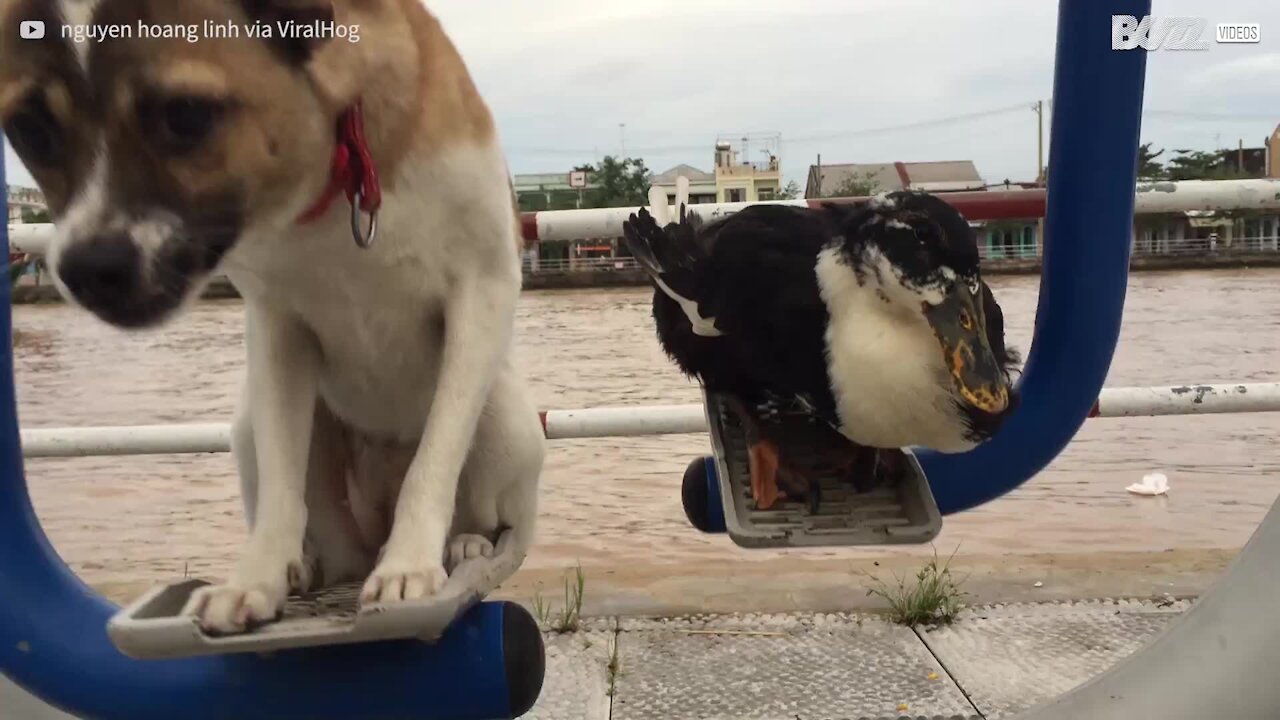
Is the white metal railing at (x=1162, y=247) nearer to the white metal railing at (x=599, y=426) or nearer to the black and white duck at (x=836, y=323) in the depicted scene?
the black and white duck at (x=836, y=323)

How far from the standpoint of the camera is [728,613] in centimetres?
190

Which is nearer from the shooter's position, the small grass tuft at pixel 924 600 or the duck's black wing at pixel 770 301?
the duck's black wing at pixel 770 301

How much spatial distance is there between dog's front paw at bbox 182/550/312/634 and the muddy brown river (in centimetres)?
63

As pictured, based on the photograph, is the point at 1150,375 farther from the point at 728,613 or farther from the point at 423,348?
the point at 423,348

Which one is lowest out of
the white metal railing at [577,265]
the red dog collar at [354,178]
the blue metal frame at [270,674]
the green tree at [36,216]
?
the blue metal frame at [270,674]

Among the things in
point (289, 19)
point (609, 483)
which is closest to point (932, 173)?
point (289, 19)

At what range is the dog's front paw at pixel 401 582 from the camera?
580mm

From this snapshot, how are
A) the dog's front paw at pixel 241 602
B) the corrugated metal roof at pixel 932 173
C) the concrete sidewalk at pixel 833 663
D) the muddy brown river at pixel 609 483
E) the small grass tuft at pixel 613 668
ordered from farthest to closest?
the muddy brown river at pixel 609 483
the small grass tuft at pixel 613 668
the concrete sidewalk at pixel 833 663
the corrugated metal roof at pixel 932 173
the dog's front paw at pixel 241 602

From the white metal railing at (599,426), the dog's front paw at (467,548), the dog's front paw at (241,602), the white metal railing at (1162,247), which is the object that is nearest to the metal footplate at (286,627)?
the dog's front paw at (241,602)

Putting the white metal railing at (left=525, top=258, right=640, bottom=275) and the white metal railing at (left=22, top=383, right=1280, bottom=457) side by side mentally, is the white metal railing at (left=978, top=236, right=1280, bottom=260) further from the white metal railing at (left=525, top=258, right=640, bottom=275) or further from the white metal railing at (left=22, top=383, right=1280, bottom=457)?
the white metal railing at (left=525, top=258, right=640, bottom=275)

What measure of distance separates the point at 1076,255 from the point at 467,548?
541mm

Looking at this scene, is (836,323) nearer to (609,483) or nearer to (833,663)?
(833,663)

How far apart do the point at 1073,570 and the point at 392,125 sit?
1.95 m

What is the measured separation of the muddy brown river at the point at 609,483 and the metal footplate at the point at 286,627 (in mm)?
653
